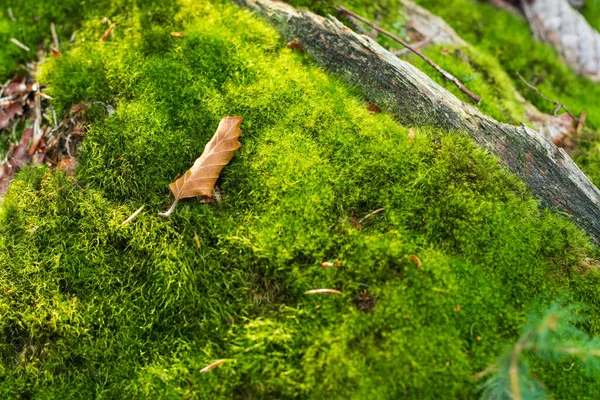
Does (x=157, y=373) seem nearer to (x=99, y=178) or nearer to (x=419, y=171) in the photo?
(x=99, y=178)

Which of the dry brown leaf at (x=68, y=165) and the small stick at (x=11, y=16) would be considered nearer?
the dry brown leaf at (x=68, y=165)

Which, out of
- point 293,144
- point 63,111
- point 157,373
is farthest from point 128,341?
point 63,111

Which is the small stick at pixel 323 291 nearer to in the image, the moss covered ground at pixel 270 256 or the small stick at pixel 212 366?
the moss covered ground at pixel 270 256

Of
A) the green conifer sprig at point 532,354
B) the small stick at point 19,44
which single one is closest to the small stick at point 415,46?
the green conifer sprig at point 532,354

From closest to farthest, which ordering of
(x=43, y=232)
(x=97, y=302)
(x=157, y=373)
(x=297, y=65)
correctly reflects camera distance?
(x=157, y=373) → (x=97, y=302) → (x=43, y=232) → (x=297, y=65)

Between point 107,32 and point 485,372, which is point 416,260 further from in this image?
point 107,32

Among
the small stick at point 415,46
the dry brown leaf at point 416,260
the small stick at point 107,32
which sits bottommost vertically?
the dry brown leaf at point 416,260

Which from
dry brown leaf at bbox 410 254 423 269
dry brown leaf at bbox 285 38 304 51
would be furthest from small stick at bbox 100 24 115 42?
dry brown leaf at bbox 410 254 423 269
